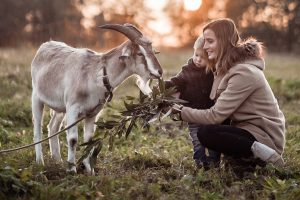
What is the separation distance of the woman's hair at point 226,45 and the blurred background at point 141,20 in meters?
17.4

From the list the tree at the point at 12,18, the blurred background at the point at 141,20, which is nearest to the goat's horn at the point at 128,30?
the blurred background at the point at 141,20

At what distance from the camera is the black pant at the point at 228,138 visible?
203 inches

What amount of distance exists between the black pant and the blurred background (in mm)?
17541

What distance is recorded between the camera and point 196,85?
5.65 m

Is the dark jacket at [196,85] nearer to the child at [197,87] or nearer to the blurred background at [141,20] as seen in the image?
the child at [197,87]

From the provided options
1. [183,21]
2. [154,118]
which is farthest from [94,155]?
[183,21]

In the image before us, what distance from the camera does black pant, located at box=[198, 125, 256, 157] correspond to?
5160 mm

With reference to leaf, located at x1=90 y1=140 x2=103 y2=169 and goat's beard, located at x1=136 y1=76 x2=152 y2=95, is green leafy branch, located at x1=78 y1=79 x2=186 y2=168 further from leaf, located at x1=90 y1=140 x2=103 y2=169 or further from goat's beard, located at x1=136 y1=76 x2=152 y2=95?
goat's beard, located at x1=136 y1=76 x2=152 y2=95

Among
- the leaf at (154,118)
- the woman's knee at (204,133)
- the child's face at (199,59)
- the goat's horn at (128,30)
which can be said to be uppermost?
the goat's horn at (128,30)

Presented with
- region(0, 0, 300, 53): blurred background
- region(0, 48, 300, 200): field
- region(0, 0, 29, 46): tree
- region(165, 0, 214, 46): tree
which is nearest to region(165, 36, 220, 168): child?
region(0, 48, 300, 200): field

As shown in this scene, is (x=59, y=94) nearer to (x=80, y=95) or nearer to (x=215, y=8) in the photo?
(x=80, y=95)

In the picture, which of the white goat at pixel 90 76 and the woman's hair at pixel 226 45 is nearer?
the woman's hair at pixel 226 45

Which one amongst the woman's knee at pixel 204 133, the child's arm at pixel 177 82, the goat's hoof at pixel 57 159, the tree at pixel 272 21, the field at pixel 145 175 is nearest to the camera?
the field at pixel 145 175

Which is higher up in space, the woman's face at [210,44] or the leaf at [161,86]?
the woman's face at [210,44]
